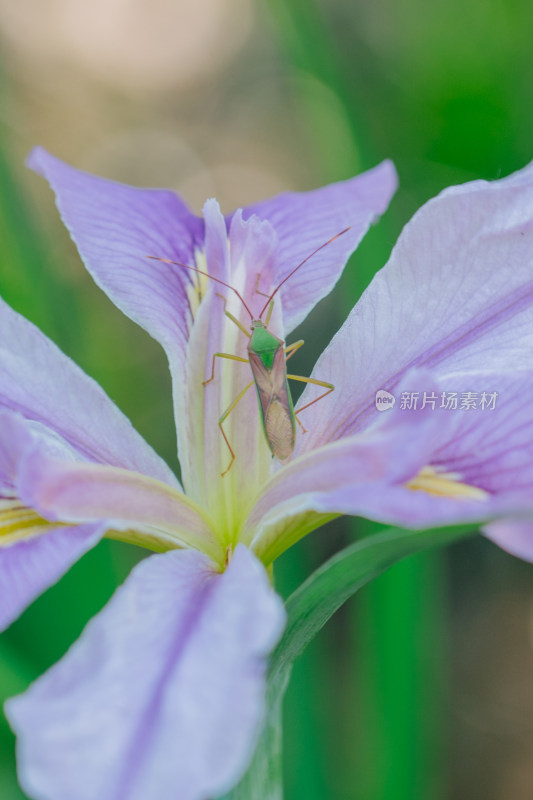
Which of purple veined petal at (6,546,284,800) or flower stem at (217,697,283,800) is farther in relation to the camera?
flower stem at (217,697,283,800)

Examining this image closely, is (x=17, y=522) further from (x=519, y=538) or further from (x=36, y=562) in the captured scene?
(x=519, y=538)

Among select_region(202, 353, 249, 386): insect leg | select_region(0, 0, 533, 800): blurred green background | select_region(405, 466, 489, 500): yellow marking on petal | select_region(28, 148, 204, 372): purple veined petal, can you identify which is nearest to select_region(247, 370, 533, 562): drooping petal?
select_region(405, 466, 489, 500): yellow marking on petal

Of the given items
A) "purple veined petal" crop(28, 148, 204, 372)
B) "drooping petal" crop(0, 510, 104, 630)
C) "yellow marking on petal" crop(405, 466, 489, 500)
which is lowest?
"yellow marking on petal" crop(405, 466, 489, 500)

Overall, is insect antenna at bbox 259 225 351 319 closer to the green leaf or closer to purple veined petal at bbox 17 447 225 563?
purple veined petal at bbox 17 447 225 563

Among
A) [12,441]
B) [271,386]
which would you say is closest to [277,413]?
[271,386]

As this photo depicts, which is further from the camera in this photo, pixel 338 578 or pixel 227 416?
pixel 227 416

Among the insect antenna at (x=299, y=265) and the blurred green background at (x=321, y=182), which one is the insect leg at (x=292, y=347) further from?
the blurred green background at (x=321, y=182)

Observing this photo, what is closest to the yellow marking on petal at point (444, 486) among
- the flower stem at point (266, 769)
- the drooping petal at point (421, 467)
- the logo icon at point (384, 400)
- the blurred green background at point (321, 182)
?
the drooping petal at point (421, 467)

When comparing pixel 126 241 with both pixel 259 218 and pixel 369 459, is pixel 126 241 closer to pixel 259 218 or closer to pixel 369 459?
pixel 259 218
